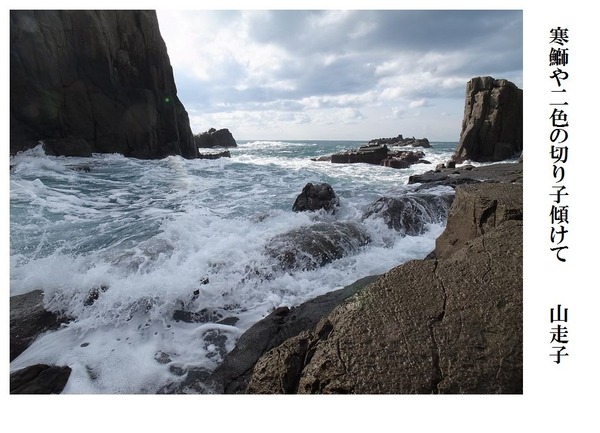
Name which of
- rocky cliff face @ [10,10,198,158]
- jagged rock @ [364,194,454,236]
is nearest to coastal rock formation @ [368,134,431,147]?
rocky cliff face @ [10,10,198,158]

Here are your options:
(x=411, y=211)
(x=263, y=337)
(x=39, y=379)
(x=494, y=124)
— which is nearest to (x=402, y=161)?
(x=494, y=124)

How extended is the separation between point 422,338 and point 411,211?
5367 millimetres

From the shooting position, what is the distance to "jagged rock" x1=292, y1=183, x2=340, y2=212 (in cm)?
744

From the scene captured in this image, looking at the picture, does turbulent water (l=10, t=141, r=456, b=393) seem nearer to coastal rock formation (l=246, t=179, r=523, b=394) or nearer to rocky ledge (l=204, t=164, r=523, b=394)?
rocky ledge (l=204, t=164, r=523, b=394)

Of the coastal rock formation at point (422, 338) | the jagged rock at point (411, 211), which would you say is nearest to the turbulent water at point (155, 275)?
the jagged rock at point (411, 211)

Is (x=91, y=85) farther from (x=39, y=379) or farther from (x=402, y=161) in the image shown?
(x=39, y=379)

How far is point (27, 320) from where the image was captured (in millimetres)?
3223

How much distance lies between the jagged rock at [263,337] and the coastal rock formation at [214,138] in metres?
48.7

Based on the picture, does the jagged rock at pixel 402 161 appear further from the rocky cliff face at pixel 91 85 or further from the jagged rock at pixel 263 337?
the jagged rock at pixel 263 337

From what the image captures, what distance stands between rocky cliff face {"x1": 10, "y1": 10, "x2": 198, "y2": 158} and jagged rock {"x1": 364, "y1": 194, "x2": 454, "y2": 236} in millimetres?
17010

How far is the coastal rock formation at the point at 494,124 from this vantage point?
21.0m
